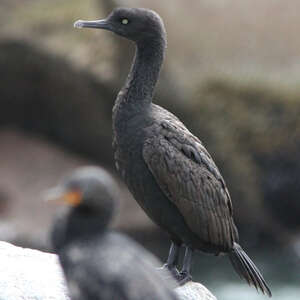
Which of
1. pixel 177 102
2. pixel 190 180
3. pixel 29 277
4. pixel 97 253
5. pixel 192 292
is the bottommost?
pixel 177 102

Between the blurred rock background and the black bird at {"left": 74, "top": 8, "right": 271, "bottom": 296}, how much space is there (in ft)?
27.3

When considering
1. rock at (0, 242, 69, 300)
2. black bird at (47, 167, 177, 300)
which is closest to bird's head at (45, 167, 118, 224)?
black bird at (47, 167, 177, 300)

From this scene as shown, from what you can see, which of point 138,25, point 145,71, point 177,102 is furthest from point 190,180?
point 177,102

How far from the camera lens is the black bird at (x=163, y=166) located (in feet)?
29.1

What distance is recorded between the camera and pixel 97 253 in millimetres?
7363

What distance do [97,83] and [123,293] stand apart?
1108 centimetres

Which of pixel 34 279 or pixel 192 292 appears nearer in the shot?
pixel 34 279

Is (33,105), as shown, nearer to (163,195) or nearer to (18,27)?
(18,27)

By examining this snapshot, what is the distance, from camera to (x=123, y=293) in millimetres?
7254

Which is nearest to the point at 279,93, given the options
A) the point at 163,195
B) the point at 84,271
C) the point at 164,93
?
the point at 164,93

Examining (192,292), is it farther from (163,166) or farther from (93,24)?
(93,24)

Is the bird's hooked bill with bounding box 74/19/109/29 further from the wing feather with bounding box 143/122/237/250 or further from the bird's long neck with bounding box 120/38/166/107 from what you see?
the wing feather with bounding box 143/122/237/250

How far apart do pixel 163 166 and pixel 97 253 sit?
5.40ft

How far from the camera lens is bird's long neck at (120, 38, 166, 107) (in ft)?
30.2
